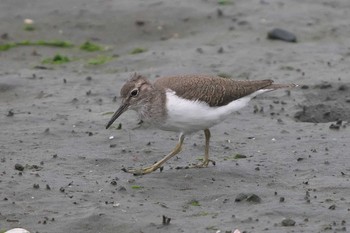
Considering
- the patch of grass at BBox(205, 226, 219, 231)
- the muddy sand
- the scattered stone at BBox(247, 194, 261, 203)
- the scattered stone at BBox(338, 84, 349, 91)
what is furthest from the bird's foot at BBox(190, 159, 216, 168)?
the scattered stone at BBox(338, 84, 349, 91)

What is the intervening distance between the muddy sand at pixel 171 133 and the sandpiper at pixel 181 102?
52cm

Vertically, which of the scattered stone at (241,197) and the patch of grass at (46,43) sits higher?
the patch of grass at (46,43)

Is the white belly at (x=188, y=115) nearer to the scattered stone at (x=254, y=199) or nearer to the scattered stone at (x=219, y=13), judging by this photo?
the scattered stone at (x=254, y=199)

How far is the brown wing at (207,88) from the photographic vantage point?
9.77 meters

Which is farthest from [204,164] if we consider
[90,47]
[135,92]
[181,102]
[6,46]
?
[6,46]

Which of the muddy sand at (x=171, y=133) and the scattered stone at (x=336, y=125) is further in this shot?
the scattered stone at (x=336, y=125)

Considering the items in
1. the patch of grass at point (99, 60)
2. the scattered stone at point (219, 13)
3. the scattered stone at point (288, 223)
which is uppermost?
the scattered stone at point (219, 13)

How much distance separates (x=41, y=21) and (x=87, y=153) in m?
6.48

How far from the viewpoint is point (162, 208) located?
28.2 ft

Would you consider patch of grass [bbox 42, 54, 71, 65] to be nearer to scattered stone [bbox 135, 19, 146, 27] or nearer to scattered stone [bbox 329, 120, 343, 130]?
scattered stone [bbox 135, 19, 146, 27]

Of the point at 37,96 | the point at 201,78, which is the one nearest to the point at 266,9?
the point at 37,96

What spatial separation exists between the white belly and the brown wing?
2.7 inches

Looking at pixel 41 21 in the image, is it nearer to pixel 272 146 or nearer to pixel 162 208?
pixel 272 146

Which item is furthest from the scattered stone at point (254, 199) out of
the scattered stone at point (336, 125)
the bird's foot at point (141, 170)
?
the scattered stone at point (336, 125)
